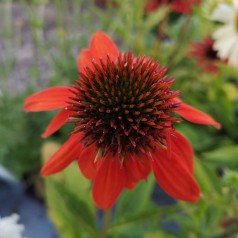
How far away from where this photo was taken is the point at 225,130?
3.29 feet

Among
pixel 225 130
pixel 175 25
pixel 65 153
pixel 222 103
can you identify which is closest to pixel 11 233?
pixel 65 153

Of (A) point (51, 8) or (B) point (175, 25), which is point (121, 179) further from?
(A) point (51, 8)

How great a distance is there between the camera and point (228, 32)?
2.26ft

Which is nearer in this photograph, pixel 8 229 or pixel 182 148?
pixel 8 229

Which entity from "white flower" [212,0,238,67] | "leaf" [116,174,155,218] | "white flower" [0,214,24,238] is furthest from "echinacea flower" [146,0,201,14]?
"white flower" [0,214,24,238]

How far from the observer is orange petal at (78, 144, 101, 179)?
0.38m

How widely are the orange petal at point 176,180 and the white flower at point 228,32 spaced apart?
32 cm

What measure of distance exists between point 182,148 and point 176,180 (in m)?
0.04

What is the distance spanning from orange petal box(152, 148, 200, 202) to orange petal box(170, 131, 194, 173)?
0.02 m

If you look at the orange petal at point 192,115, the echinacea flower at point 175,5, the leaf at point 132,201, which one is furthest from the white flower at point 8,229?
the echinacea flower at point 175,5

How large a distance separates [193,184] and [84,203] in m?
0.25

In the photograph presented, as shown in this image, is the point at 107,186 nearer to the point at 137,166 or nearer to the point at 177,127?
the point at 137,166

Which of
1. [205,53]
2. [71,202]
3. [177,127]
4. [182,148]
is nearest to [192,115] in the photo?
[182,148]

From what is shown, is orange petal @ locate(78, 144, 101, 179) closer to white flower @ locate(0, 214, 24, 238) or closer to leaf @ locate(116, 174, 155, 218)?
white flower @ locate(0, 214, 24, 238)
